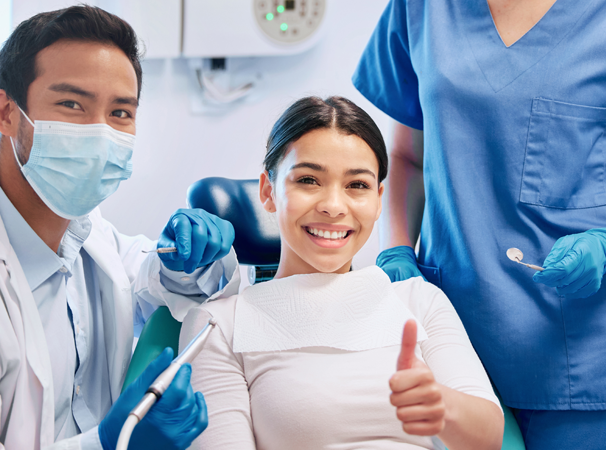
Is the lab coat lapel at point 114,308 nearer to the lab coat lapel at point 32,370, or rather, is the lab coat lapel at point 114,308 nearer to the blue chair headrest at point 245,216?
the lab coat lapel at point 32,370

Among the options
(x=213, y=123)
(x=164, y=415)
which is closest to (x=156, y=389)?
(x=164, y=415)

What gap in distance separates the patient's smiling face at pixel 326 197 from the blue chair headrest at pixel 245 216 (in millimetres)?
413

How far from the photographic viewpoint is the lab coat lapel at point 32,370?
39.1 inches

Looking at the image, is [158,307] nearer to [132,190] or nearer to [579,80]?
[579,80]

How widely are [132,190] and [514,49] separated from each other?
1954 millimetres

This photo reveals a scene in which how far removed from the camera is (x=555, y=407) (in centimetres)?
106

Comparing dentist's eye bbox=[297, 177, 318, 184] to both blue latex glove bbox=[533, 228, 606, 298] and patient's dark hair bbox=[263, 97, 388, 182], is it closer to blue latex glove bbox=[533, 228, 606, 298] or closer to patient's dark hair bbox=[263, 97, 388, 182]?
patient's dark hair bbox=[263, 97, 388, 182]

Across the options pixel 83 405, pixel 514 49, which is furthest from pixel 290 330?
pixel 514 49

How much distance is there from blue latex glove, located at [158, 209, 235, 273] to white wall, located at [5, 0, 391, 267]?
4.57 ft

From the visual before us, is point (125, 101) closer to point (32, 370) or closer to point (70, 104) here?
point (70, 104)

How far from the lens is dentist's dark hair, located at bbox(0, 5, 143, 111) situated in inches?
43.6

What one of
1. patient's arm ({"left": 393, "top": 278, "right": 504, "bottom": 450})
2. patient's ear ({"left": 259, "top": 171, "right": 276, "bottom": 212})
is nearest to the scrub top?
patient's arm ({"left": 393, "top": 278, "right": 504, "bottom": 450})

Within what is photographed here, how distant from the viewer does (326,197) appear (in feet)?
3.53

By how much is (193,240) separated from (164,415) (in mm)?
401
